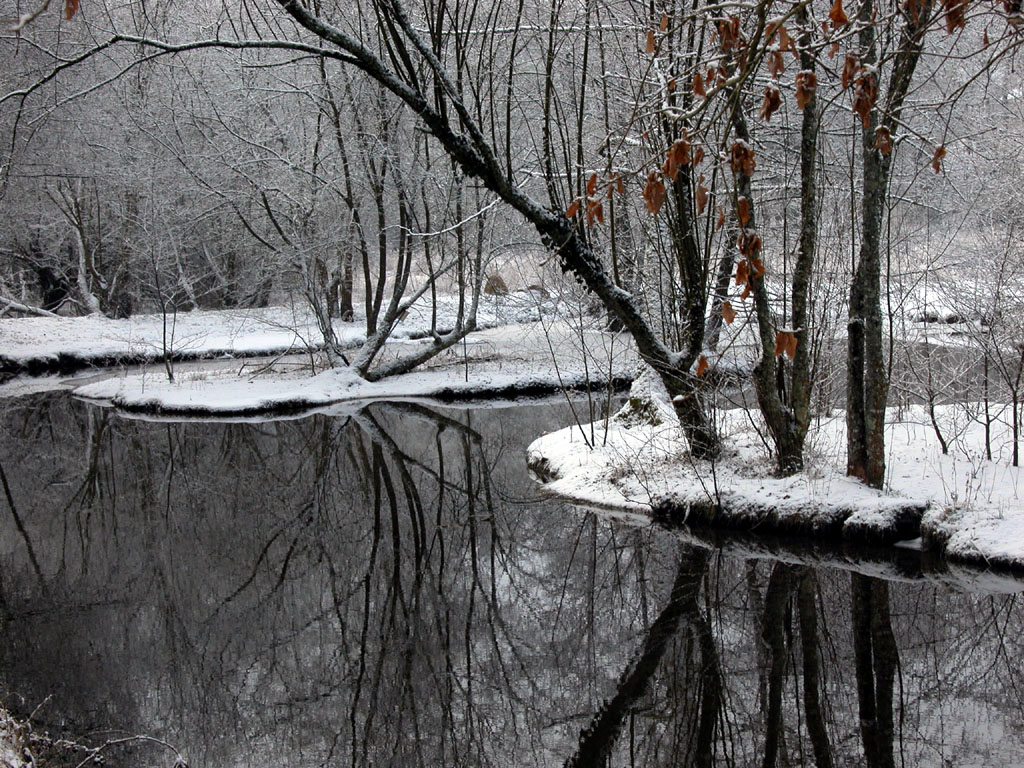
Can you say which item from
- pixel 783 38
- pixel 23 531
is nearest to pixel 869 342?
pixel 783 38

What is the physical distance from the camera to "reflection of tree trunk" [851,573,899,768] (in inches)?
194

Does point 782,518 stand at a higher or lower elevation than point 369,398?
lower

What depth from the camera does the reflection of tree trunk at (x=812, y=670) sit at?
16.2ft

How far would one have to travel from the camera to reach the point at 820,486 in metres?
8.80

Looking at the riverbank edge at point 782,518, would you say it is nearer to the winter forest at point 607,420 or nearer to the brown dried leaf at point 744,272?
the winter forest at point 607,420

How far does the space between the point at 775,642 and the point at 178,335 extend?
23.0m

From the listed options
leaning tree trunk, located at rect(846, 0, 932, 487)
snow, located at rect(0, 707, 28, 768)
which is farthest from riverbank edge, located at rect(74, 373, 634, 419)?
snow, located at rect(0, 707, 28, 768)

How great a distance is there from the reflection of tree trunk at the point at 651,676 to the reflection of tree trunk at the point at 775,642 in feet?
0.98

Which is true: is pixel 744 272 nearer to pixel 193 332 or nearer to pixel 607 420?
pixel 607 420

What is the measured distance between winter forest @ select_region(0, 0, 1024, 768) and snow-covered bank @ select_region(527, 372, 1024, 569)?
4cm

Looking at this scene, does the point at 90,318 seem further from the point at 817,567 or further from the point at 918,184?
the point at 817,567

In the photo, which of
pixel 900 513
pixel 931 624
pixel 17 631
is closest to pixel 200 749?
pixel 17 631

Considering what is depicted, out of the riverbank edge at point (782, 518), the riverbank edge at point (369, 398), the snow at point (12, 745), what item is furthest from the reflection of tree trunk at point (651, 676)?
the riverbank edge at point (369, 398)

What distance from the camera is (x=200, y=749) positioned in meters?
5.34
